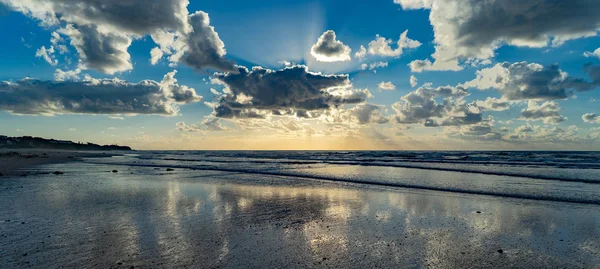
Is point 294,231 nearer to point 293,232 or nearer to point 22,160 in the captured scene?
point 293,232

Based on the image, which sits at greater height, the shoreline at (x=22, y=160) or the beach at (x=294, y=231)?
the shoreline at (x=22, y=160)

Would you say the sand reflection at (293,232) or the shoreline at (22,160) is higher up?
the shoreline at (22,160)

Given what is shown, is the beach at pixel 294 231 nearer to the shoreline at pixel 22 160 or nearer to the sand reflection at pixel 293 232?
the sand reflection at pixel 293 232

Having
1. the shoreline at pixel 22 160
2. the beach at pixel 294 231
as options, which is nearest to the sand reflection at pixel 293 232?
the beach at pixel 294 231

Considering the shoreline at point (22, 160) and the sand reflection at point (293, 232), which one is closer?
the sand reflection at point (293, 232)

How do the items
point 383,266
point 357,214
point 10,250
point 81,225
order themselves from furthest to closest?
point 357,214 < point 81,225 < point 10,250 < point 383,266

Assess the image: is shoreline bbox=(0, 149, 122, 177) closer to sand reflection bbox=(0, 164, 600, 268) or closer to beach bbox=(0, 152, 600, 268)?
beach bbox=(0, 152, 600, 268)

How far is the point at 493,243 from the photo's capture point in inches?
337

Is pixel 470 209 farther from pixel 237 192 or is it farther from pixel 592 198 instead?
pixel 237 192

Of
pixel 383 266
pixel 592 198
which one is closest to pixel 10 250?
pixel 383 266

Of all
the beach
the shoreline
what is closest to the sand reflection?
the beach

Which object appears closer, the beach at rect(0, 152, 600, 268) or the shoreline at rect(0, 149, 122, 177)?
the beach at rect(0, 152, 600, 268)

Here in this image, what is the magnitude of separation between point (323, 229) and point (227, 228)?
3.18 m

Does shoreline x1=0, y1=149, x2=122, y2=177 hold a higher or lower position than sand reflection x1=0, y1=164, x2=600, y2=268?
higher
